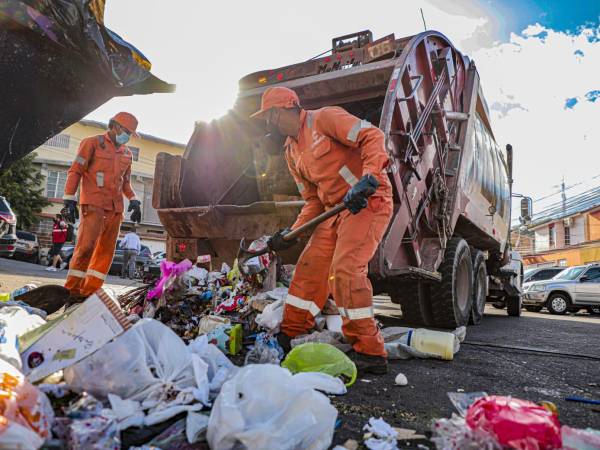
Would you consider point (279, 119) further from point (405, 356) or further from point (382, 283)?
point (382, 283)

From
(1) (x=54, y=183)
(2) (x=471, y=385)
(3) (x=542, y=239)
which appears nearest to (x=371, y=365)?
(2) (x=471, y=385)

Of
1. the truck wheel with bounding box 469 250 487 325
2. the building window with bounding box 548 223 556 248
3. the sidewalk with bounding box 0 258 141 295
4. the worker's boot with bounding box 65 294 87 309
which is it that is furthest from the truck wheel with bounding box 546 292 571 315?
the building window with bounding box 548 223 556 248

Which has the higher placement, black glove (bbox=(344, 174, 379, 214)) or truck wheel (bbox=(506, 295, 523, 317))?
black glove (bbox=(344, 174, 379, 214))

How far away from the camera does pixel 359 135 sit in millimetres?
2287

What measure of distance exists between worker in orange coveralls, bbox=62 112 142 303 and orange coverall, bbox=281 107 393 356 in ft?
6.36

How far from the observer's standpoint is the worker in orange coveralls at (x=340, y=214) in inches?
83.4

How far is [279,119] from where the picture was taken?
2.56 metres

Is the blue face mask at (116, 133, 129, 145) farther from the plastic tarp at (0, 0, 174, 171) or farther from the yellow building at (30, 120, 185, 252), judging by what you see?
the yellow building at (30, 120, 185, 252)

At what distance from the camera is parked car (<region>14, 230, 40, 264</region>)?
1368cm

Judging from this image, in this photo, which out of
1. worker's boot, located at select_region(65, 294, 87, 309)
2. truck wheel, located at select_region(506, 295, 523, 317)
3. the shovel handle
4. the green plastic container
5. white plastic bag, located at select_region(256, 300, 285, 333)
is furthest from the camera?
truck wheel, located at select_region(506, 295, 523, 317)

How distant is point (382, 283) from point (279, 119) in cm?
187

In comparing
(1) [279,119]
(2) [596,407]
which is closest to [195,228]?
(1) [279,119]

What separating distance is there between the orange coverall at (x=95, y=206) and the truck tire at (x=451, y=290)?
2.86 m

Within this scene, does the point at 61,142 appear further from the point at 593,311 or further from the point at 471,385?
the point at 471,385
